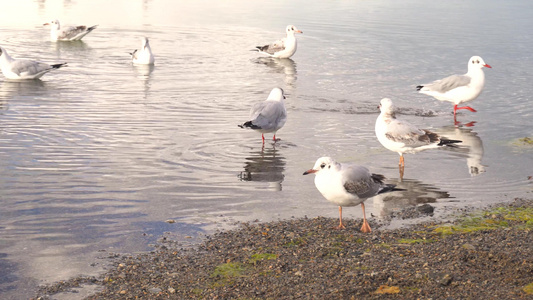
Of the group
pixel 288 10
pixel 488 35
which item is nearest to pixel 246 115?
pixel 488 35

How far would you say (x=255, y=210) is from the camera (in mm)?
9836

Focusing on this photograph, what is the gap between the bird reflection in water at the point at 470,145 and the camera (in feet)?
41.5

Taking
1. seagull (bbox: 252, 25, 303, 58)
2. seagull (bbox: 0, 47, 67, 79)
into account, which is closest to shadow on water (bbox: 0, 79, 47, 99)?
seagull (bbox: 0, 47, 67, 79)

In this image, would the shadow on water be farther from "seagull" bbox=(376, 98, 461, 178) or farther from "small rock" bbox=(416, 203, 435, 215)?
"small rock" bbox=(416, 203, 435, 215)

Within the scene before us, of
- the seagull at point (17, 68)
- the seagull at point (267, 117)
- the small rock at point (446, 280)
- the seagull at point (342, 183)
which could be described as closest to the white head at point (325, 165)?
the seagull at point (342, 183)

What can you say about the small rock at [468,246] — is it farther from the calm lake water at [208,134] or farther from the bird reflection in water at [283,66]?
the bird reflection in water at [283,66]

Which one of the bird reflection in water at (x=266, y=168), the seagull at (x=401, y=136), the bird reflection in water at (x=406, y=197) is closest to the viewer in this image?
the bird reflection in water at (x=406, y=197)

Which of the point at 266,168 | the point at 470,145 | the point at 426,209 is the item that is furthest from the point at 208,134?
the point at 426,209

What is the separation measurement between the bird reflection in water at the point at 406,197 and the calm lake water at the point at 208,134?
50 mm

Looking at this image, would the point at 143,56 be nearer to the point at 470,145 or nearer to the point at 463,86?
the point at 463,86

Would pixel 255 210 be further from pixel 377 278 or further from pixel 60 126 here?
pixel 60 126

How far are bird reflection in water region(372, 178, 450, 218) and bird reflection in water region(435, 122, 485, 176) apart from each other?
54.5 inches

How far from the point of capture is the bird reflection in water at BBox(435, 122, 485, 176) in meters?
12.6

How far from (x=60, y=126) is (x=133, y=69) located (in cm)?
877
